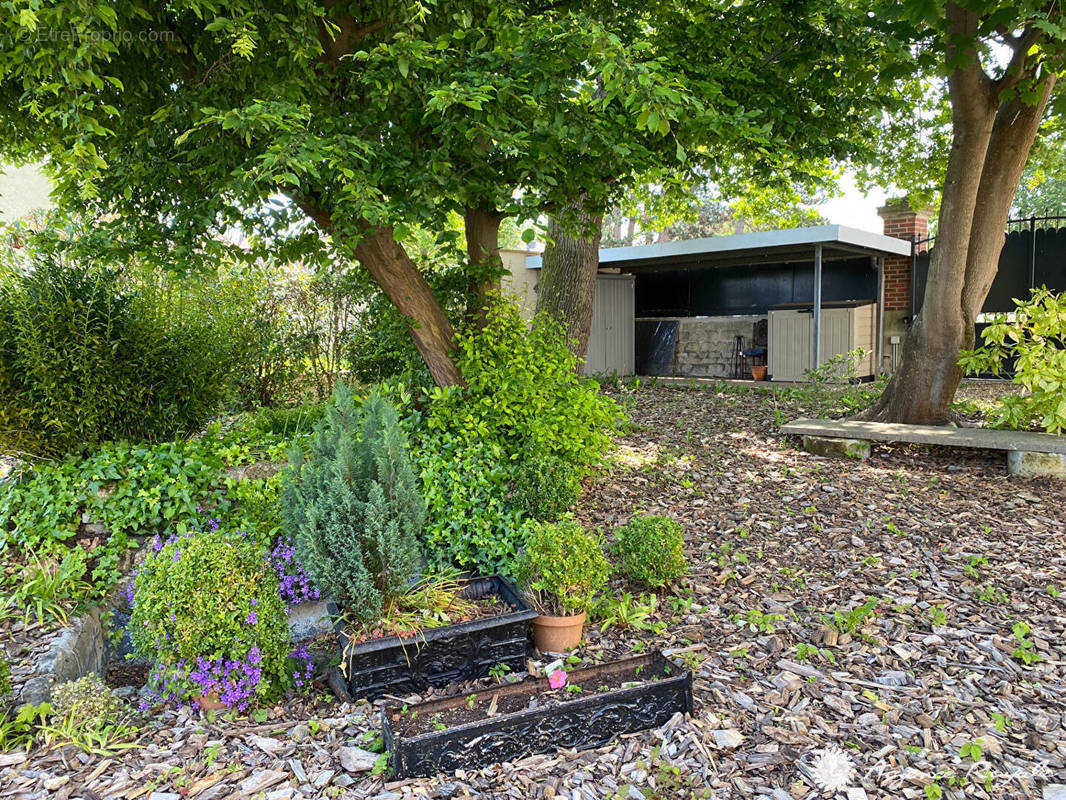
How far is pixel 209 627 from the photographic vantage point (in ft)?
8.63

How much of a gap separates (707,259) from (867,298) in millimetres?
2842

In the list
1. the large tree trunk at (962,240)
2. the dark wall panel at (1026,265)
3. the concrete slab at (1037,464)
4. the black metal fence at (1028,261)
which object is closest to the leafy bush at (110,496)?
the concrete slab at (1037,464)

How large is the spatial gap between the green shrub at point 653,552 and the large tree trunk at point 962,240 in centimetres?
406

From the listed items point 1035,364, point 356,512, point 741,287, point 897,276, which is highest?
point 897,276

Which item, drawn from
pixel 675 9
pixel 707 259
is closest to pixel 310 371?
pixel 675 9

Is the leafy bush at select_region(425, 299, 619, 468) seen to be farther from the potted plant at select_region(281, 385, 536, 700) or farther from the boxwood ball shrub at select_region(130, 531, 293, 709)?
the boxwood ball shrub at select_region(130, 531, 293, 709)

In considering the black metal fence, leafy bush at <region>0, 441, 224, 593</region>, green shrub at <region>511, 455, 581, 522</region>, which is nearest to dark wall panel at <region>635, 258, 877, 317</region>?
the black metal fence

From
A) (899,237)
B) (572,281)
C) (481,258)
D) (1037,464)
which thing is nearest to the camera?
(481,258)

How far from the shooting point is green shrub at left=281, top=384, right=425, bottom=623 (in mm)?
2859

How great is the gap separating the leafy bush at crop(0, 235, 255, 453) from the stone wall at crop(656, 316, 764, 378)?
1089cm

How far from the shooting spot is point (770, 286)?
13078 millimetres

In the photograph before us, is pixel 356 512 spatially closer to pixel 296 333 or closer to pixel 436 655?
pixel 436 655

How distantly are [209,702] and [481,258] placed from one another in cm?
331

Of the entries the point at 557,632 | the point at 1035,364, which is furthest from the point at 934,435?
the point at 557,632
